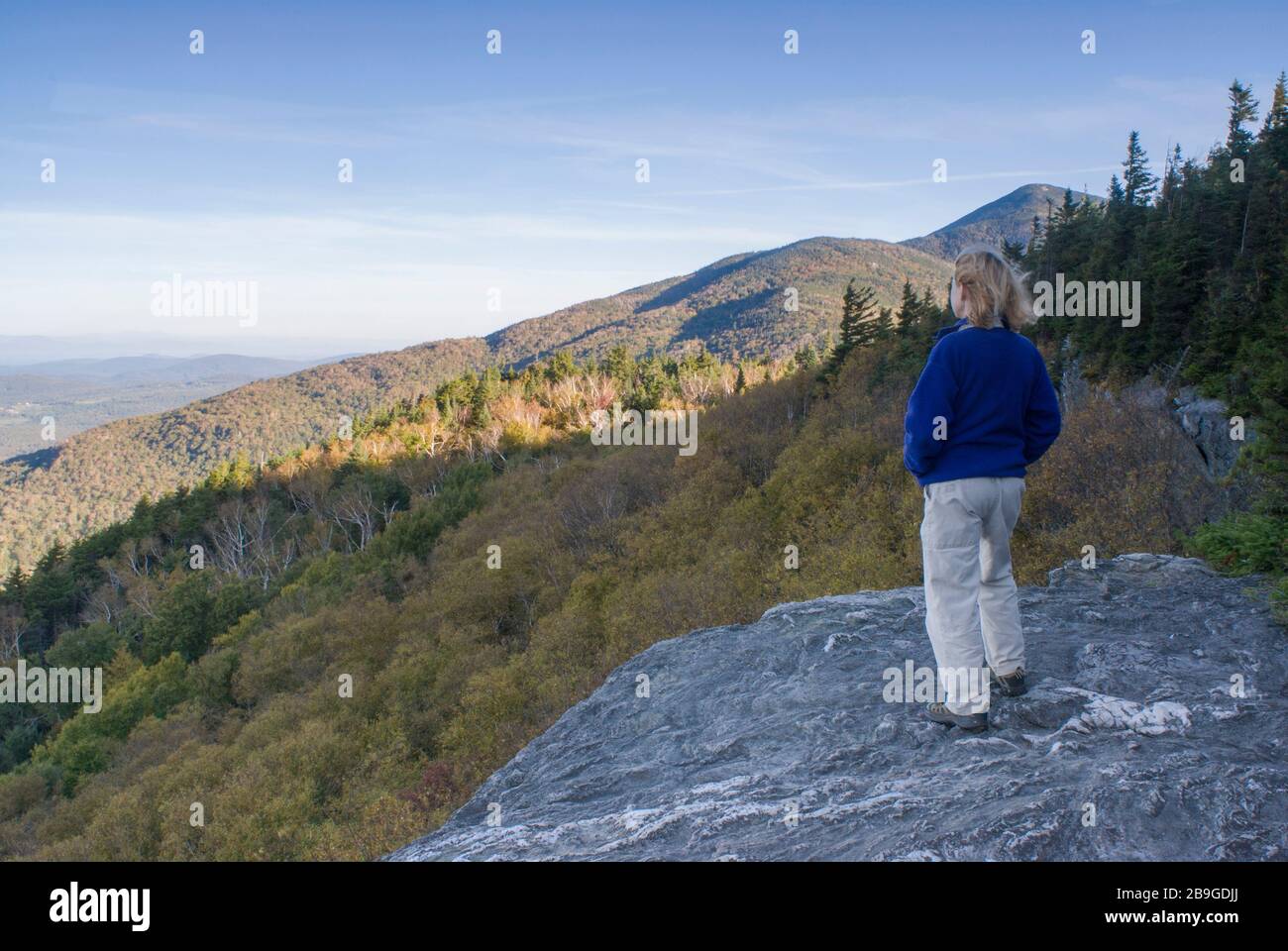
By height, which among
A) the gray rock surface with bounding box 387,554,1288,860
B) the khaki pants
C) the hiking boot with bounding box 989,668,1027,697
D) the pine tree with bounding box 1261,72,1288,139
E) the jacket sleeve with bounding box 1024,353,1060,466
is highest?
the pine tree with bounding box 1261,72,1288,139

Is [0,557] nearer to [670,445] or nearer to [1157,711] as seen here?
[670,445]

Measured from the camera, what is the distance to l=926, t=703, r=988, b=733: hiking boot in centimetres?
474

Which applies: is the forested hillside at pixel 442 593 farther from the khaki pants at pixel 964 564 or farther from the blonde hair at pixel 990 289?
the blonde hair at pixel 990 289

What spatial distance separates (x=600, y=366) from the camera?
11706cm

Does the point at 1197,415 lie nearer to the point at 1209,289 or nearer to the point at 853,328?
the point at 1209,289

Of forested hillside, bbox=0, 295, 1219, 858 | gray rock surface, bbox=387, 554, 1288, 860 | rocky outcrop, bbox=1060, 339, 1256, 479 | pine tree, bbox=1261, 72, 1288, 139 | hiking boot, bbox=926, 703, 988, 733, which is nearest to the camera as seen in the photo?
gray rock surface, bbox=387, 554, 1288, 860

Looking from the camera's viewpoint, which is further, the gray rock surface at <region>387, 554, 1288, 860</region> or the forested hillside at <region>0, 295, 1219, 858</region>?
the forested hillside at <region>0, 295, 1219, 858</region>

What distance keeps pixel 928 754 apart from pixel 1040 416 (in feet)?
7.47

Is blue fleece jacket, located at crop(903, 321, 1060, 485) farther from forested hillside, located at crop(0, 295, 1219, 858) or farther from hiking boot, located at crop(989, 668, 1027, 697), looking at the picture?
forested hillside, located at crop(0, 295, 1219, 858)

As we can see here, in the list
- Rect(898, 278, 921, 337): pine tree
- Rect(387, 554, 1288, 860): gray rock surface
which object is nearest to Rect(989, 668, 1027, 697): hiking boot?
Rect(387, 554, 1288, 860): gray rock surface

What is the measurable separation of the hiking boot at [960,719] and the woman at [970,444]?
26 millimetres

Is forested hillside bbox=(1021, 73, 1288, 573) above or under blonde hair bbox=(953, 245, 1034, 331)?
above
